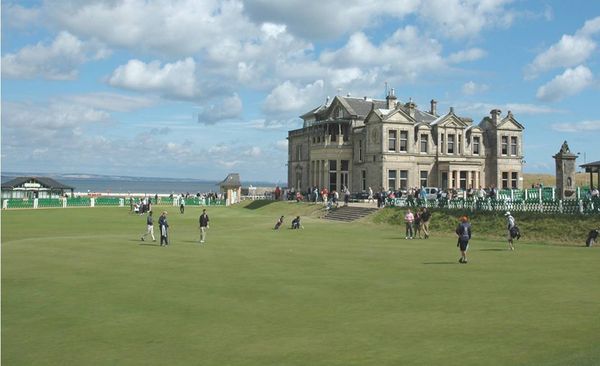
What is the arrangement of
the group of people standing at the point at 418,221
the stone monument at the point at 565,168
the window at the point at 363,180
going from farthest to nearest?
the window at the point at 363,180 → the stone monument at the point at 565,168 → the group of people standing at the point at 418,221

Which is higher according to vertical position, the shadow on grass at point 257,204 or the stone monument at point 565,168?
the stone monument at point 565,168

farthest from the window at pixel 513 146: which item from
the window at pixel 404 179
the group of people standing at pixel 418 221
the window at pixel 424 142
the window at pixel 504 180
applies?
the group of people standing at pixel 418 221

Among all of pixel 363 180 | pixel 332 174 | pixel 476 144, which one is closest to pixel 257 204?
pixel 332 174

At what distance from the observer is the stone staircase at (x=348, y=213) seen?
4931cm

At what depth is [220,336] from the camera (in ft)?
43.7

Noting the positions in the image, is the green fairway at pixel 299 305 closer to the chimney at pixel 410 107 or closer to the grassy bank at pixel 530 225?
the grassy bank at pixel 530 225

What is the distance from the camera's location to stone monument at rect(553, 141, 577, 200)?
43469 millimetres

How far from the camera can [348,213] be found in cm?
5138

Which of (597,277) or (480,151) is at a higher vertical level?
(480,151)

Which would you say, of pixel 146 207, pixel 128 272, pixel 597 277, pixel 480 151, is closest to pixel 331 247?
pixel 128 272

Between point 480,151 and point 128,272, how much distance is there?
171 ft

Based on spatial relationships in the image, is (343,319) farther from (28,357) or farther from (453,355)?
(28,357)

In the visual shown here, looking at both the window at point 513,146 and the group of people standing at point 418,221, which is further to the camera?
the window at point 513,146

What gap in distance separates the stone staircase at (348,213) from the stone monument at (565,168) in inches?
556
